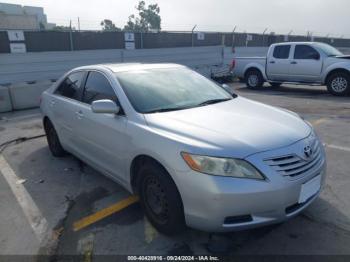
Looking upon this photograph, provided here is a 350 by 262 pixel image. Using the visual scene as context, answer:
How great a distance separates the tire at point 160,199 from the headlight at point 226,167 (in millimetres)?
352

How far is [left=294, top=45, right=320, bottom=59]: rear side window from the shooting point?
11375 millimetres

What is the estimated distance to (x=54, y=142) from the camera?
5.54 metres

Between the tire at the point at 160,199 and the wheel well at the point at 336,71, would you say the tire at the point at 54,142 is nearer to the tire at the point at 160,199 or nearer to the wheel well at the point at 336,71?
the tire at the point at 160,199

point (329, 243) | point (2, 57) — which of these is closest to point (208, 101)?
point (329, 243)

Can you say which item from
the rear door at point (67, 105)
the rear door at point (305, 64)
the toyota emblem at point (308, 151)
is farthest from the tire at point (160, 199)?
the rear door at point (305, 64)

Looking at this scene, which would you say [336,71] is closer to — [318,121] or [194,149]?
[318,121]

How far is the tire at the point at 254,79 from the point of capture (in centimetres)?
1314

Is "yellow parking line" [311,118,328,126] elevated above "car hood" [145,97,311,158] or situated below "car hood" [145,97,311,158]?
below

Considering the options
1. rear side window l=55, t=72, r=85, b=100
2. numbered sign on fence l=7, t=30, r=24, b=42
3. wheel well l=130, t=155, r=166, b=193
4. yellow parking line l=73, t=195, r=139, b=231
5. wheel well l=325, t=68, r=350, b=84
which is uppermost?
numbered sign on fence l=7, t=30, r=24, b=42

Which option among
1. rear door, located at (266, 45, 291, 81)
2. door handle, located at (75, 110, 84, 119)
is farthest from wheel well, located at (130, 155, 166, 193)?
rear door, located at (266, 45, 291, 81)

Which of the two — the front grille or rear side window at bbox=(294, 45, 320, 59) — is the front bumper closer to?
the front grille

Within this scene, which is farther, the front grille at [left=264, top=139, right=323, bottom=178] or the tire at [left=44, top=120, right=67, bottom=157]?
the tire at [left=44, top=120, right=67, bottom=157]

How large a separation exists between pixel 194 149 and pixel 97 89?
1941mm

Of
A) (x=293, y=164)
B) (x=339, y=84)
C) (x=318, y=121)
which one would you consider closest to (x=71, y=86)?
(x=293, y=164)
